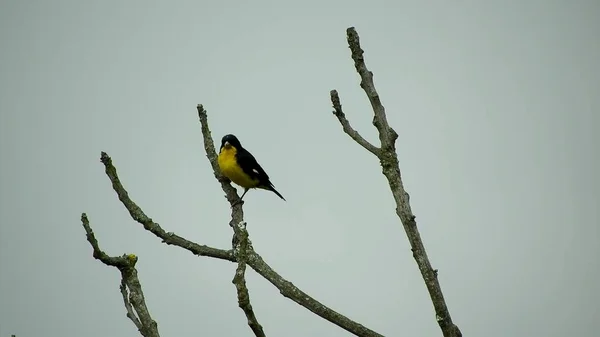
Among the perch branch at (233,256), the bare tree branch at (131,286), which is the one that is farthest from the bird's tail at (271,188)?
the bare tree branch at (131,286)

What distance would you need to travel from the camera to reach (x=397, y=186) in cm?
493

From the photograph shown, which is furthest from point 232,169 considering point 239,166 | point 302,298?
point 302,298

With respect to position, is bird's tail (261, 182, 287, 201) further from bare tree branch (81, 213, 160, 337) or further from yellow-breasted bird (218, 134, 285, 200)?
bare tree branch (81, 213, 160, 337)

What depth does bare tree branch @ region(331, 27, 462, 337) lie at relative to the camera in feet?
15.4

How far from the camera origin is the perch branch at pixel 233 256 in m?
4.99

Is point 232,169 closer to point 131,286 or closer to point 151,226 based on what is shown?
point 151,226

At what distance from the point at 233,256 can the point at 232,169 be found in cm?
572

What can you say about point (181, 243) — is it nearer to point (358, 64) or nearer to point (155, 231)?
point (155, 231)

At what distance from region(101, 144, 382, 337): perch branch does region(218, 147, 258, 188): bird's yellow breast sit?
3431 millimetres

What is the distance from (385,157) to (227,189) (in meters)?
4.25

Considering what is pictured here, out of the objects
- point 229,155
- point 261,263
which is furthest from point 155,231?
point 229,155

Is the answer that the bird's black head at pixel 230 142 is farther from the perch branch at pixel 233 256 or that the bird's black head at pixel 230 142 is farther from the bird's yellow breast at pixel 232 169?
the perch branch at pixel 233 256

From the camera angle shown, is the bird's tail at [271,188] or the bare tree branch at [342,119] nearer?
the bare tree branch at [342,119]

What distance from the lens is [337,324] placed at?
501 cm
